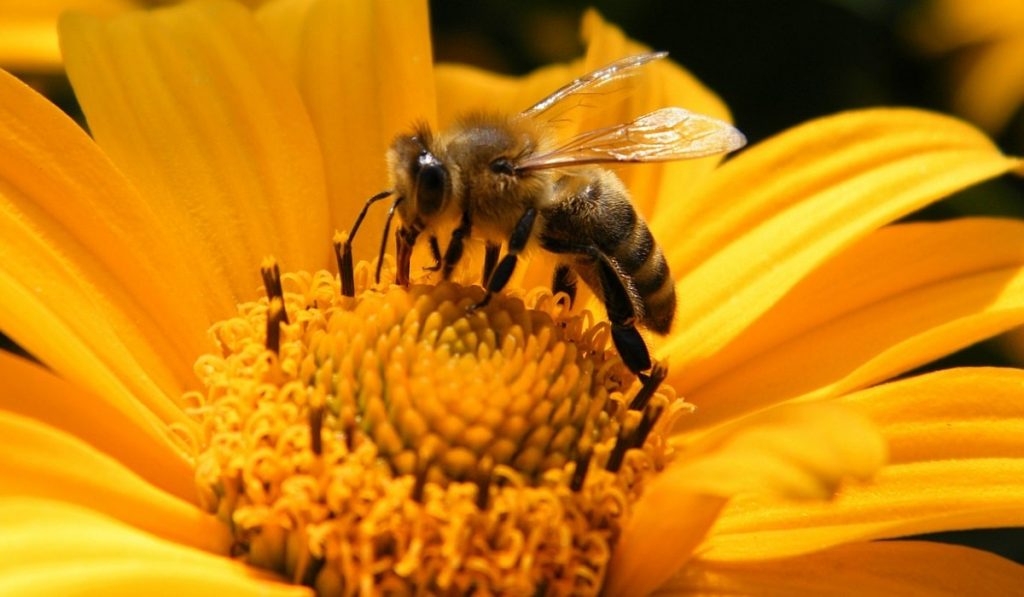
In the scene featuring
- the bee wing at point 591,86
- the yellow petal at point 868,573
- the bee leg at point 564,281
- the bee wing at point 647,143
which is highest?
the bee wing at point 591,86

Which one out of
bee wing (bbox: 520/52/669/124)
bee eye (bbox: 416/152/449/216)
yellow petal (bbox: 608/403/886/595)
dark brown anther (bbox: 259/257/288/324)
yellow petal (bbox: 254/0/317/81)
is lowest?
yellow petal (bbox: 608/403/886/595)

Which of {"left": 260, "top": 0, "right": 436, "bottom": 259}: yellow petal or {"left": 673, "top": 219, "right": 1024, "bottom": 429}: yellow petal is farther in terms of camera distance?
{"left": 260, "top": 0, "right": 436, "bottom": 259}: yellow petal

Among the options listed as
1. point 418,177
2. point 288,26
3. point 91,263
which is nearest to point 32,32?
point 288,26

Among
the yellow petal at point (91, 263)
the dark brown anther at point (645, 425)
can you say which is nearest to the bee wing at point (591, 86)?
the dark brown anther at point (645, 425)

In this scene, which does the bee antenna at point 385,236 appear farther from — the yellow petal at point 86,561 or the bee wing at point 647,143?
the yellow petal at point 86,561

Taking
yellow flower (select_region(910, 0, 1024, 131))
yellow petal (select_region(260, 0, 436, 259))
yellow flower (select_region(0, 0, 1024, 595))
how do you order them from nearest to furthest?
1. yellow flower (select_region(0, 0, 1024, 595))
2. yellow petal (select_region(260, 0, 436, 259))
3. yellow flower (select_region(910, 0, 1024, 131))

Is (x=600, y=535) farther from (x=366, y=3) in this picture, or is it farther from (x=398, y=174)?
(x=366, y=3)

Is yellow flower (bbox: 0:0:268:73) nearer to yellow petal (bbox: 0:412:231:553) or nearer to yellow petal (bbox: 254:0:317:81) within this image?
yellow petal (bbox: 254:0:317:81)

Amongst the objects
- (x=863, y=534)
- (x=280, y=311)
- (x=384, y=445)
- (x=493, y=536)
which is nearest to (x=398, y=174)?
(x=280, y=311)

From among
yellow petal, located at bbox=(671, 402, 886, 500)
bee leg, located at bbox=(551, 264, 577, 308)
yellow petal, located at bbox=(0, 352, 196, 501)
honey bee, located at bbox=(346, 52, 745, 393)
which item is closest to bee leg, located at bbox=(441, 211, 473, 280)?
honey bee, located at bbox=(346, 52, 745, 393)
